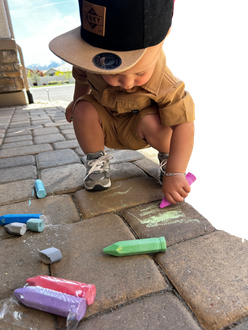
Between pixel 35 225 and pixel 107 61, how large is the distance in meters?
0.78

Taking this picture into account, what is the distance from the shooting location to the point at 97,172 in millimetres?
1588

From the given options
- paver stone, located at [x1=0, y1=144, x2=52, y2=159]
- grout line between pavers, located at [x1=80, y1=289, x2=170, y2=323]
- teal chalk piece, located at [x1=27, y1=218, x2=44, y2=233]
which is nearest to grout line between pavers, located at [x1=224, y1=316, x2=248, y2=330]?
grout line between pavers, located at [x1=80, y1=289, x2=170, y2=323]

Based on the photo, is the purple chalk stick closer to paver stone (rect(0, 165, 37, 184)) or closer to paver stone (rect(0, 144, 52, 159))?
paver stone (rect(0, 165, 37, 184))

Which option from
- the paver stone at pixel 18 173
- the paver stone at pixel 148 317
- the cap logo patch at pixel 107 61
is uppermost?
the cap logo patch at pixel 107 61

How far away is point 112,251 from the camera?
0.99 m

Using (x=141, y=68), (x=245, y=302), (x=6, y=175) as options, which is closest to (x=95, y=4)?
(x=141, y=68)

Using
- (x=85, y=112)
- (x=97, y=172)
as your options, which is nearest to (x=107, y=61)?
(x=85, y=112)

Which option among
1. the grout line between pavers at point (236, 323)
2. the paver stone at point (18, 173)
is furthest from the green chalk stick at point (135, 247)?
the paver stone at point (18, 173)

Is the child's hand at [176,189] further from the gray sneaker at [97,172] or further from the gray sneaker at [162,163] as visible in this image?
the gray sneaker at [97,172]

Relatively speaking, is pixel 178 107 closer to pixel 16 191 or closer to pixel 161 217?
pixel 161 217

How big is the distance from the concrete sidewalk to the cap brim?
0.71 metres

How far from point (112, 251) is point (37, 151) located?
1646 mm

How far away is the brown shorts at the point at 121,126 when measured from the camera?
162 centimetres

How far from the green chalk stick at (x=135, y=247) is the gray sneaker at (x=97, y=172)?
593mm
